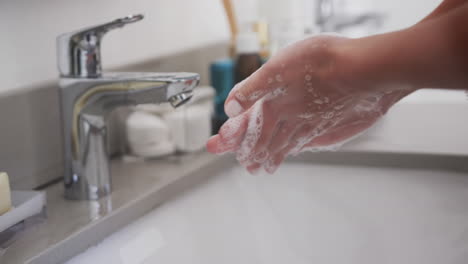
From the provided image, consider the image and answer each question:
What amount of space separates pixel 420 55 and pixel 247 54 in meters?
0.57

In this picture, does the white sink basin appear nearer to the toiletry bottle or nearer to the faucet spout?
the faucet spout

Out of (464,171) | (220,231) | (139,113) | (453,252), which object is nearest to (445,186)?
(464,171)

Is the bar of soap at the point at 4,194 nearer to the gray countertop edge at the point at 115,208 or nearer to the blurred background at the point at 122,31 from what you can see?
the gray countertop edge at the point at 115,208

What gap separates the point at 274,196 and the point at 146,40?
324 millimetres

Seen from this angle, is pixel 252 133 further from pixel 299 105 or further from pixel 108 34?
pixel 108 34

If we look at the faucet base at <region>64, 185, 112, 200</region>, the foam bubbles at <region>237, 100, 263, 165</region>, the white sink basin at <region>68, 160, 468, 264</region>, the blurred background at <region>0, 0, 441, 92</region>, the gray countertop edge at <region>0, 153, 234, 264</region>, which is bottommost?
the white sink basin at <region>68, 160, 468, 264</region>

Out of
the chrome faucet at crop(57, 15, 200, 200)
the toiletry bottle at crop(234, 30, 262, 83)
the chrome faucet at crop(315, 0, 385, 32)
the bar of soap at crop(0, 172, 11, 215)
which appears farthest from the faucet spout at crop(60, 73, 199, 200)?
the chrome faucet at crop(315, 0, 385, 32)

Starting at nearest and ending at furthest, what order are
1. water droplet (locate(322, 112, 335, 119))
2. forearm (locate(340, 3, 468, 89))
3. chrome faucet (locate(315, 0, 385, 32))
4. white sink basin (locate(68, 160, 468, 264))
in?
forearm (locate(340, 3, 468, 89))
water droplet (locate(322, 112, 335, 119))
white sink basin (locate(68, 160, 468, 264))
chrome faucet (locate(315, 0, 385, 32))

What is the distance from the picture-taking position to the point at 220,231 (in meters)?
0.68

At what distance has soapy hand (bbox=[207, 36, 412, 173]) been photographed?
1.51 ft

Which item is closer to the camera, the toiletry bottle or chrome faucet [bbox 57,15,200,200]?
chrome faucet [bbox 57,15,200,200]

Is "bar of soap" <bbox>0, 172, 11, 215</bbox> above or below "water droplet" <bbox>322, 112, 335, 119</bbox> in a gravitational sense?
below

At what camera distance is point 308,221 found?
28.3 inches

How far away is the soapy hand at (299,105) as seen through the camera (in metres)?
0.46
